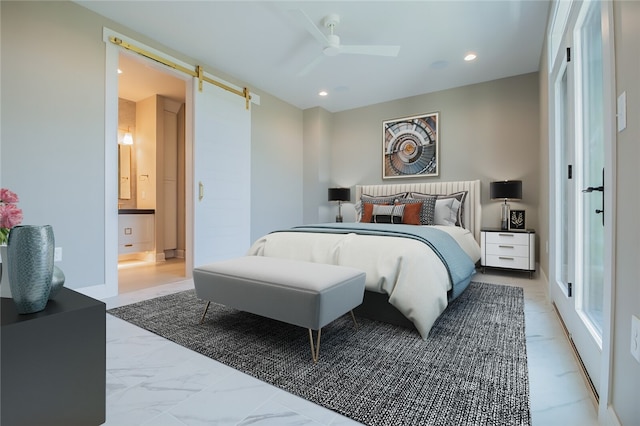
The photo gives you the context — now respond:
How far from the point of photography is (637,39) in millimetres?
885

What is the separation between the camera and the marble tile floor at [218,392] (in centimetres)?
118

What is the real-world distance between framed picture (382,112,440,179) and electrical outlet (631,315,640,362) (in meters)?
3.84

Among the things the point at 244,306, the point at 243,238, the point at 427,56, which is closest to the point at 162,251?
the point at 243,238

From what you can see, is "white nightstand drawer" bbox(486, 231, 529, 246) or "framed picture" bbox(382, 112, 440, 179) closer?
"white nightstand drawer" bbox(486, 231, 529, 246)

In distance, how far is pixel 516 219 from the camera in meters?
3.91

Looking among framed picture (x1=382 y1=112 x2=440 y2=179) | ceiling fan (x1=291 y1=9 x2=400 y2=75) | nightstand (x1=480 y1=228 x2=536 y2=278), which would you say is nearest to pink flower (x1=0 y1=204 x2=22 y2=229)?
ceiling fan (x1=291 y1=9 x2=400 y2=75)

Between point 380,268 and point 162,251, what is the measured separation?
4.34 m

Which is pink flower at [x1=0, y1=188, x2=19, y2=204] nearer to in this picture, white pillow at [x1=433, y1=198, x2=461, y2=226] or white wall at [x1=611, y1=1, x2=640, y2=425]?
white wall at [x1=611, y1=1, x2=640, y2=425]

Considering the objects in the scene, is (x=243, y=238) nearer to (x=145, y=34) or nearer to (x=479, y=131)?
(x=145, y=34)

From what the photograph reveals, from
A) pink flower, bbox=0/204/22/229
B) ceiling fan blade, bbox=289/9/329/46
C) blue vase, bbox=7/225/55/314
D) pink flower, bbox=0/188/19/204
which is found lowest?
blue vase, bbox=7/225/55/314

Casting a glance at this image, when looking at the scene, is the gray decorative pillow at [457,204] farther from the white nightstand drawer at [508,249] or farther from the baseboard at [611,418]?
the baseboard at [611,418]

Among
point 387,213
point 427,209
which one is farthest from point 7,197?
point 427,209

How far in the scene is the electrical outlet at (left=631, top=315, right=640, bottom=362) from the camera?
85cm

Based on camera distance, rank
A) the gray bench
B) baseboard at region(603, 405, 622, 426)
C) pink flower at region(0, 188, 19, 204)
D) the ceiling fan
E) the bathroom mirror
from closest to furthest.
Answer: baseboard at region(603, 405, 622, 426) → pink flower at region(0, 188, 19, 204) → the gray bench → the ceiling fan → the bathroom mirror
